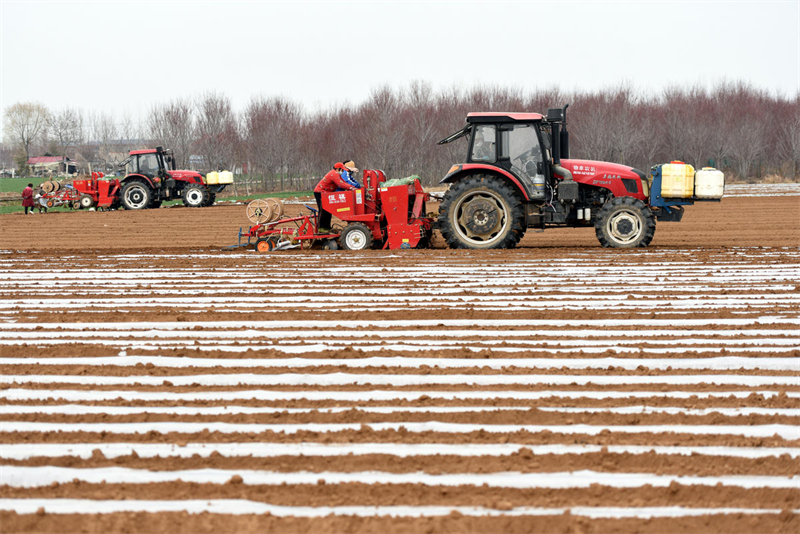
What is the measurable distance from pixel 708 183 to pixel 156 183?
1922 cm

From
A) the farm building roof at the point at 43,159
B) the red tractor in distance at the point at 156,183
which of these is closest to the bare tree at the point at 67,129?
the farm building roof at the point at 43,159

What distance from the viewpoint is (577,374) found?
5434 millimetres

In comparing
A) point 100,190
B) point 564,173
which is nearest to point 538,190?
point 564,173

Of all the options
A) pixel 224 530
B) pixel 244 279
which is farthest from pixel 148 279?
pixel 224 530

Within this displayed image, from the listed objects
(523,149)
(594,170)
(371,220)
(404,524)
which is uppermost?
(523,149)

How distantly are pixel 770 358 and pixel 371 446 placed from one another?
123 inches

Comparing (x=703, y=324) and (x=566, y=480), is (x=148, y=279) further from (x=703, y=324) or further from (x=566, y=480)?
(x=566, y=480)

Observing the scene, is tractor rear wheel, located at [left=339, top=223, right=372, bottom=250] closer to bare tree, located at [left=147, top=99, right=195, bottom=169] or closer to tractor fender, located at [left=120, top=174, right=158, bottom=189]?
tractor fender, located at [left=120, top=174, right=158, bottom=189]

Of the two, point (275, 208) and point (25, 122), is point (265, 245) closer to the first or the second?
point (275, 208)

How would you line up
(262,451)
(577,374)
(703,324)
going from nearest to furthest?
(262,451) → (577,374) → (703,324)

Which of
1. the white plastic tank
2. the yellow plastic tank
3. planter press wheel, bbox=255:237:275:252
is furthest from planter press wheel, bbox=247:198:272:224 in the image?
the white plastic tank

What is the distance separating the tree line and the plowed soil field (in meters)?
36.3

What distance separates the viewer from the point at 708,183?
1163cm

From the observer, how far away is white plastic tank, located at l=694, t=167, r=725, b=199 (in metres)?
11.6
